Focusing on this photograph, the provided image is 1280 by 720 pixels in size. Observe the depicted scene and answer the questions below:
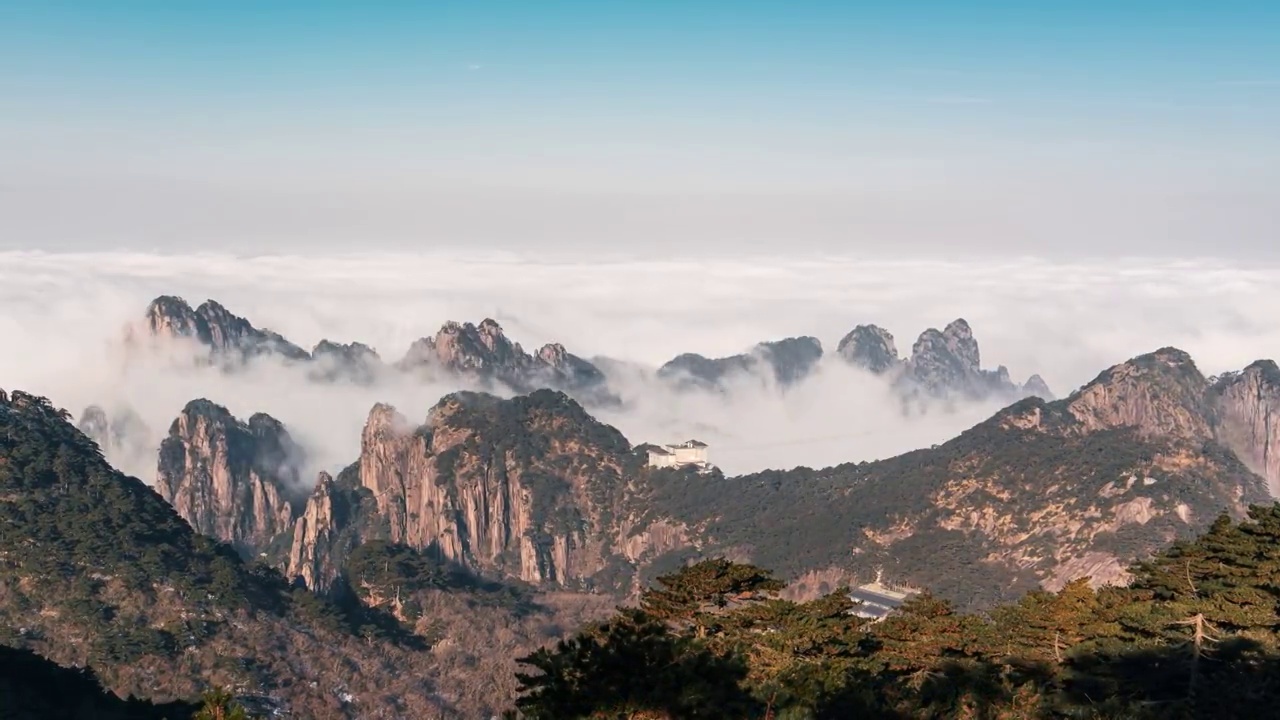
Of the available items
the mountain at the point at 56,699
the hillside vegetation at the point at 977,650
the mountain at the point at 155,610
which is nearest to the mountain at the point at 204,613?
the mountain at the point at 155,610

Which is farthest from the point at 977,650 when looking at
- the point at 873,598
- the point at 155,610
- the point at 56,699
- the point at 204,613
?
the point at 873,598

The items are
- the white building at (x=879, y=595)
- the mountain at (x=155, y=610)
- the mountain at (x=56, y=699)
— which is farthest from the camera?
the white building at (x=879, y=595)

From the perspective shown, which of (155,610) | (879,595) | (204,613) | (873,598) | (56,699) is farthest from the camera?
(879,595)

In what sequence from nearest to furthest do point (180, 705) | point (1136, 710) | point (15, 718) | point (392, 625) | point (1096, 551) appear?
point (1136, 710) → point (15, 718) → point (180, 705) → point (392, 625) → point (1096, 551)

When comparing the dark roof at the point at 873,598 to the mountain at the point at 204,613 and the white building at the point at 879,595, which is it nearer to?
the white building at the point at 879,595

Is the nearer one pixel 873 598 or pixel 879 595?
pixel 873 598

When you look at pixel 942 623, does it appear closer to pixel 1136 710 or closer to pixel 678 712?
pixel 1136 710

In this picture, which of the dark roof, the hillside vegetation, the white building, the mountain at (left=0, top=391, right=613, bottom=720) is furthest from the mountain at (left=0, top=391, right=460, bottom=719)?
the hillside vegetation

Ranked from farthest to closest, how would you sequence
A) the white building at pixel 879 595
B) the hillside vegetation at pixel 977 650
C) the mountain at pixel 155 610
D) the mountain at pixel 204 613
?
1. the white building at pixel 879 595
2. the mountain at pixel 204 613
3. the mountain at pixel 155 610
4. the hillside vegetation at pixel 977 650

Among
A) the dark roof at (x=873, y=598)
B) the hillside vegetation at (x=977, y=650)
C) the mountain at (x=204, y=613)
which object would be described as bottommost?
the dark roof at (x=873, y=598)

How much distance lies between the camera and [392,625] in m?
159

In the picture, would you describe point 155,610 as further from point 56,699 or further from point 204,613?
point 56,699

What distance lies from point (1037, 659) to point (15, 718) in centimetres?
5575

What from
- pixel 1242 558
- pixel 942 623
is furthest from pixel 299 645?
pixel 1242 558
